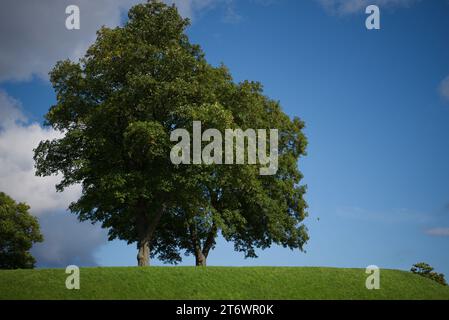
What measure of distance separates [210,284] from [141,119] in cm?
1470

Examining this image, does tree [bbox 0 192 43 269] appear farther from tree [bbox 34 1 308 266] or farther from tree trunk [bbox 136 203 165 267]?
tree trunk [bbox 136 203 165 267]

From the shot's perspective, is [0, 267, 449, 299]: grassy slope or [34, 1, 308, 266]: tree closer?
[0, 267, 449, 299]: grassy slope

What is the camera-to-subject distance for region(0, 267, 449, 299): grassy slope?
95.2 feet

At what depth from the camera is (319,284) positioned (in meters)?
32.0

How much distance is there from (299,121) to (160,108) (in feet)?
69.6

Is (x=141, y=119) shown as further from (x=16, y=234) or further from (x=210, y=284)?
(x=16, y=234)

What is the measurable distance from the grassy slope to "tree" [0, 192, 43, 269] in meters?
33.8

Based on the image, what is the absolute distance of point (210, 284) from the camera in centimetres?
3077

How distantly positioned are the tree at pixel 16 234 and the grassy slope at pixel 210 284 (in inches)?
1329

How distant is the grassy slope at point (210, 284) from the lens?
2902cm

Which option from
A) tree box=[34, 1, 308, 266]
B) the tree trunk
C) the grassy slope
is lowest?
the grassy slope

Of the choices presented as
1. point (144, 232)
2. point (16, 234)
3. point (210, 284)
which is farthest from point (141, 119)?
point (16, 234)

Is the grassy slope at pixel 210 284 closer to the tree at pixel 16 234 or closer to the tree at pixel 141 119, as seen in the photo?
the tree at pixel 141 119

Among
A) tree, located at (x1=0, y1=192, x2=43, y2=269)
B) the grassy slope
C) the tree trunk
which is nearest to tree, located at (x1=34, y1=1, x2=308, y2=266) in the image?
the tree trunk
